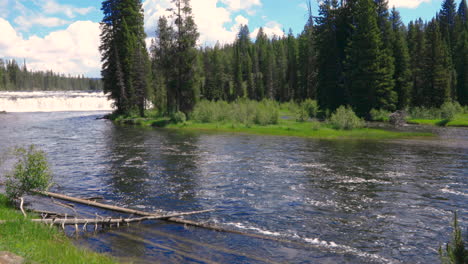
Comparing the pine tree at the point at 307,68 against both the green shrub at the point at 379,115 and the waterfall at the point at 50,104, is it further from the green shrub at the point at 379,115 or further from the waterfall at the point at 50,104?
the waterfall at the point at 50,104

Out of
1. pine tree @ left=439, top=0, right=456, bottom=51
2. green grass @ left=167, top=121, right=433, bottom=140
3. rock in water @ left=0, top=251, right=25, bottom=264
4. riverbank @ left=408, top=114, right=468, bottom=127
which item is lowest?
rock in water @ left=0, top=251, right=25, bottom=264

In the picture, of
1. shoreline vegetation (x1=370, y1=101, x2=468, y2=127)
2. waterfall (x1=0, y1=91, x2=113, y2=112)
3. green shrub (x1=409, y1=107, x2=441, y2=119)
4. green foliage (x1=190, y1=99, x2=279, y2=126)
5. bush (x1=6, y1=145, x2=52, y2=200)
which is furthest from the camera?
waterfall (x1=0, y1=91, x2=113, y2=112)

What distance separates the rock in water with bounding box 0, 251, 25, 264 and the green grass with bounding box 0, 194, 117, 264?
0.54ft

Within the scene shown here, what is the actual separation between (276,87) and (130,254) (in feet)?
336

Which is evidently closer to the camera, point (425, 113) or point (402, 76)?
point (425, 113)

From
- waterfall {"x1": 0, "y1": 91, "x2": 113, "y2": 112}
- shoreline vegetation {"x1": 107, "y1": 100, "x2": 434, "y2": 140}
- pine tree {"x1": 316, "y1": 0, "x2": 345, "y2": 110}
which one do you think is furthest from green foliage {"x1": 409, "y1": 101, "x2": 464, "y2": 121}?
waterfall {"x1": 0, "y1": 91, "x2": 113, "y2": 112}

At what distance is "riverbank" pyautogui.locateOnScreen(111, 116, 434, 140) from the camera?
37094 millimetres

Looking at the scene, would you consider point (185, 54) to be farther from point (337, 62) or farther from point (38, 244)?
point (38, 244)

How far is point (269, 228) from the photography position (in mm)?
12586

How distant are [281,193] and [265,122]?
98.9 feet

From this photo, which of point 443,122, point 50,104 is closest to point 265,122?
point 443,122

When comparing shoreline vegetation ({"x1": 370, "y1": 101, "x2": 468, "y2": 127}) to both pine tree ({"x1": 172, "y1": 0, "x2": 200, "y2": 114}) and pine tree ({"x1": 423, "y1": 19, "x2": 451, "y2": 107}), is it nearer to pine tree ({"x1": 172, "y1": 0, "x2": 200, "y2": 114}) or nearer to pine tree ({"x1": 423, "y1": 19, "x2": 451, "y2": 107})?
pine tree ({"x1": 423, "y1": 19, "x2": 451, "y2": 107})

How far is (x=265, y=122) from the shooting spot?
153 ft

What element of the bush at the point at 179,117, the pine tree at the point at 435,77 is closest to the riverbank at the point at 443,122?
the pine tree at the point at 435,77
